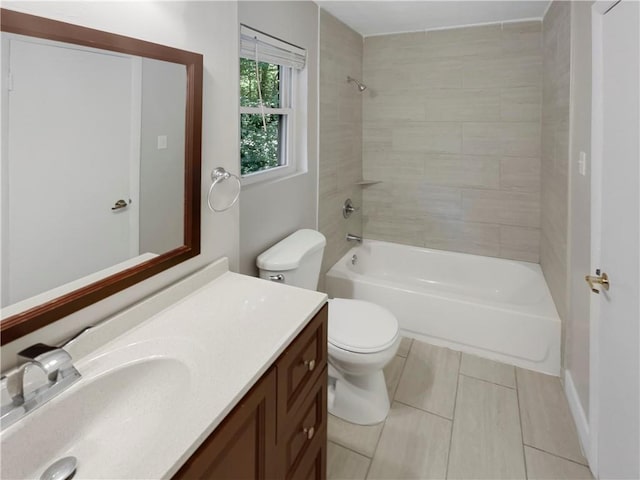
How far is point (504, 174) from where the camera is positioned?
3.03 meters

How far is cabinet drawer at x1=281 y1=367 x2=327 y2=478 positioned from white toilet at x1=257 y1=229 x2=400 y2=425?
0.45 meters

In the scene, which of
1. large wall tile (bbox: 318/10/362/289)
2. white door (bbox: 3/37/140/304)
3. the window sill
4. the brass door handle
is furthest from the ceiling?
the brass door handle

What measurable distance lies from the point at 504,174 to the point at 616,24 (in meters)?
1.80

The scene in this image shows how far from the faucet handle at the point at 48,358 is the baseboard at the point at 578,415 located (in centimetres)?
203

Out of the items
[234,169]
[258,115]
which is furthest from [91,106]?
[258,115]

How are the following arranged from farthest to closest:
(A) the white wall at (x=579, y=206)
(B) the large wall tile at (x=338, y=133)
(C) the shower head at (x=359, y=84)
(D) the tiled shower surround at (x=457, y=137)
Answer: (C) the shower head at (x=359, y=84) < (D) the tiled shower surround at (x=457, y=137) < (B) the large wall tile at (x=338, y=133) < (A) the white wall at (x=579, y=206)

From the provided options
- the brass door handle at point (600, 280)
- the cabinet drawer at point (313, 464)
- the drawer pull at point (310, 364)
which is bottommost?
the cabinet drawer at point (313, 464)

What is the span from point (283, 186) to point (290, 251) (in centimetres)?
44

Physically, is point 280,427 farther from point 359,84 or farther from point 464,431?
point 359,84

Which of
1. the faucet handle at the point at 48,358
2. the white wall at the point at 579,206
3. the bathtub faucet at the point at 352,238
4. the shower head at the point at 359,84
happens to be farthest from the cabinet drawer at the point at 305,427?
the shower head at the point at 359,84

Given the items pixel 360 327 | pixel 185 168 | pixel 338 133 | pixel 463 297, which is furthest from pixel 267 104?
pixel 463 297

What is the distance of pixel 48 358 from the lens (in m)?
0.80

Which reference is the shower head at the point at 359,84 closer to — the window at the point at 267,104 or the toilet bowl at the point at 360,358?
the window at the point at 267,104

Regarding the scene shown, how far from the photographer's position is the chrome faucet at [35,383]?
0.76 meters
